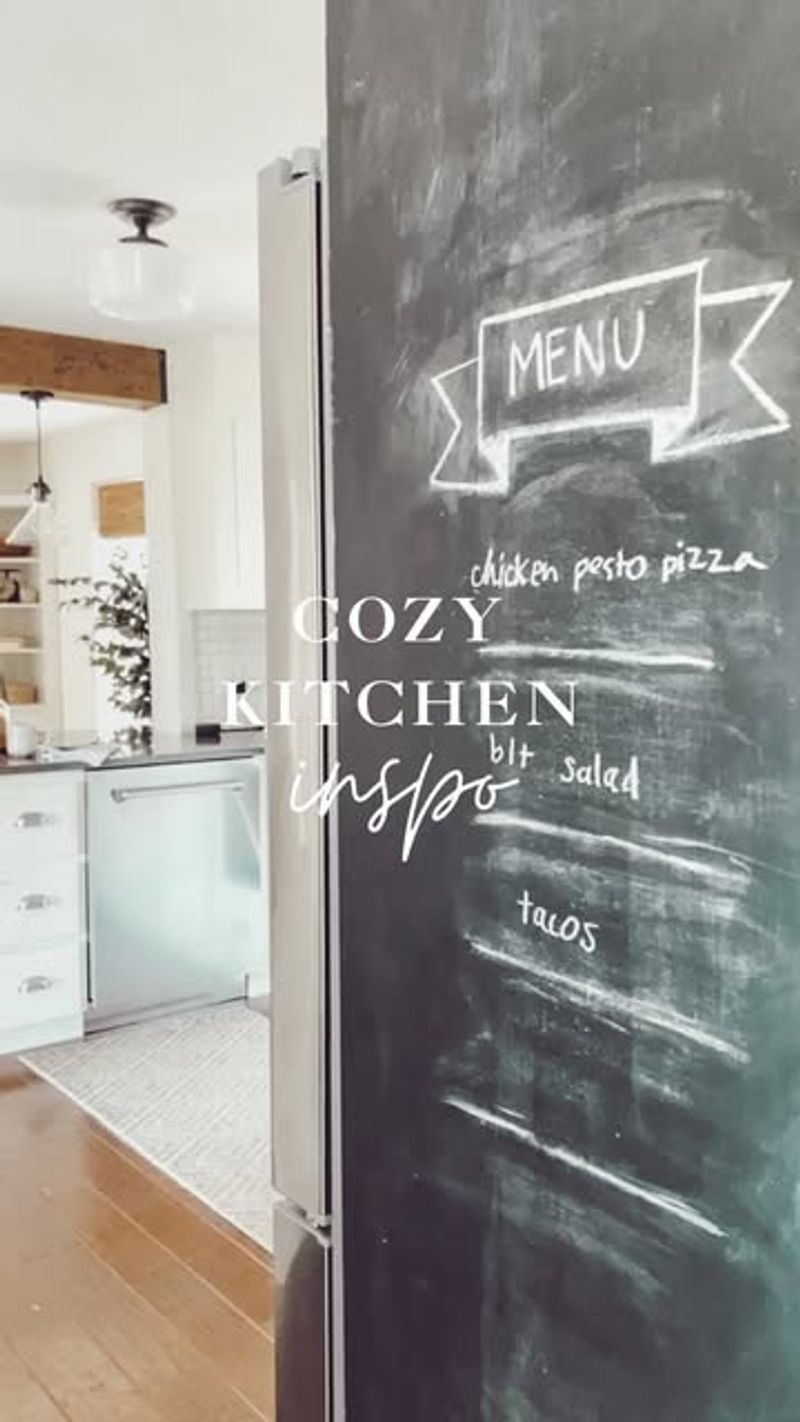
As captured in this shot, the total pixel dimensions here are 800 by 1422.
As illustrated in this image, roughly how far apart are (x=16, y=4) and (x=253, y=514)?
252cm

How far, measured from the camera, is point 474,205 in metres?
0.93

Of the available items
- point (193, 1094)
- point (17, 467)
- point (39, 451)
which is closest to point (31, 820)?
point (193, 1094)

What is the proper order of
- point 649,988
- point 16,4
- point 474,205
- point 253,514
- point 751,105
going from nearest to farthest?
point 751,105, point 649,988, point 474,205, point 16,4, point 253,514

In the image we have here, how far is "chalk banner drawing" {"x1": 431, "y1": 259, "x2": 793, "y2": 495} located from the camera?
2.39 ft

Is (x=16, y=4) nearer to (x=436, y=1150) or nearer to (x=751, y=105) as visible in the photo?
(x=751, y=105)

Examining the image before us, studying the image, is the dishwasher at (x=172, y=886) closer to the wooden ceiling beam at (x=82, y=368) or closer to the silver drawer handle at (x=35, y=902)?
the silver drawer handle at (x=35, y=902)

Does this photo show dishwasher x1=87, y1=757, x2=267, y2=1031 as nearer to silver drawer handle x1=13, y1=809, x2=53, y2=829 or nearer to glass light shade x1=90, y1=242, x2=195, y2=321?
silver drawer handle x1=13, y1=809, x2=53, y2=829

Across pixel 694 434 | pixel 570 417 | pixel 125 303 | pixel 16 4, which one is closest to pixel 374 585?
pixel 570 417

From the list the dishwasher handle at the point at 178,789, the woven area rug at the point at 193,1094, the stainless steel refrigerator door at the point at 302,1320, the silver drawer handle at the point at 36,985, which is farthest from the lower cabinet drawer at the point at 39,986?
the stainless steel refrigerator door at the point at 302,1320

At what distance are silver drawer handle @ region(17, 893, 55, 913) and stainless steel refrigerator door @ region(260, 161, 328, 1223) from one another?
2.70 meters

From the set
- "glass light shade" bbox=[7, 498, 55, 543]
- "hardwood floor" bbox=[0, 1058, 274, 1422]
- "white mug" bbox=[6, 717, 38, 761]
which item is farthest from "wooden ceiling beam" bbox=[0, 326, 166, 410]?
"hardwood floor" bbox=[0, 1058, 274, 1422]

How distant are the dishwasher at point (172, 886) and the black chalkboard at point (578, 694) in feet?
9.50

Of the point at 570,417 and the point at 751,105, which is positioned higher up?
the point at 751,105

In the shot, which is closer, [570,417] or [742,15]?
[742,15]
